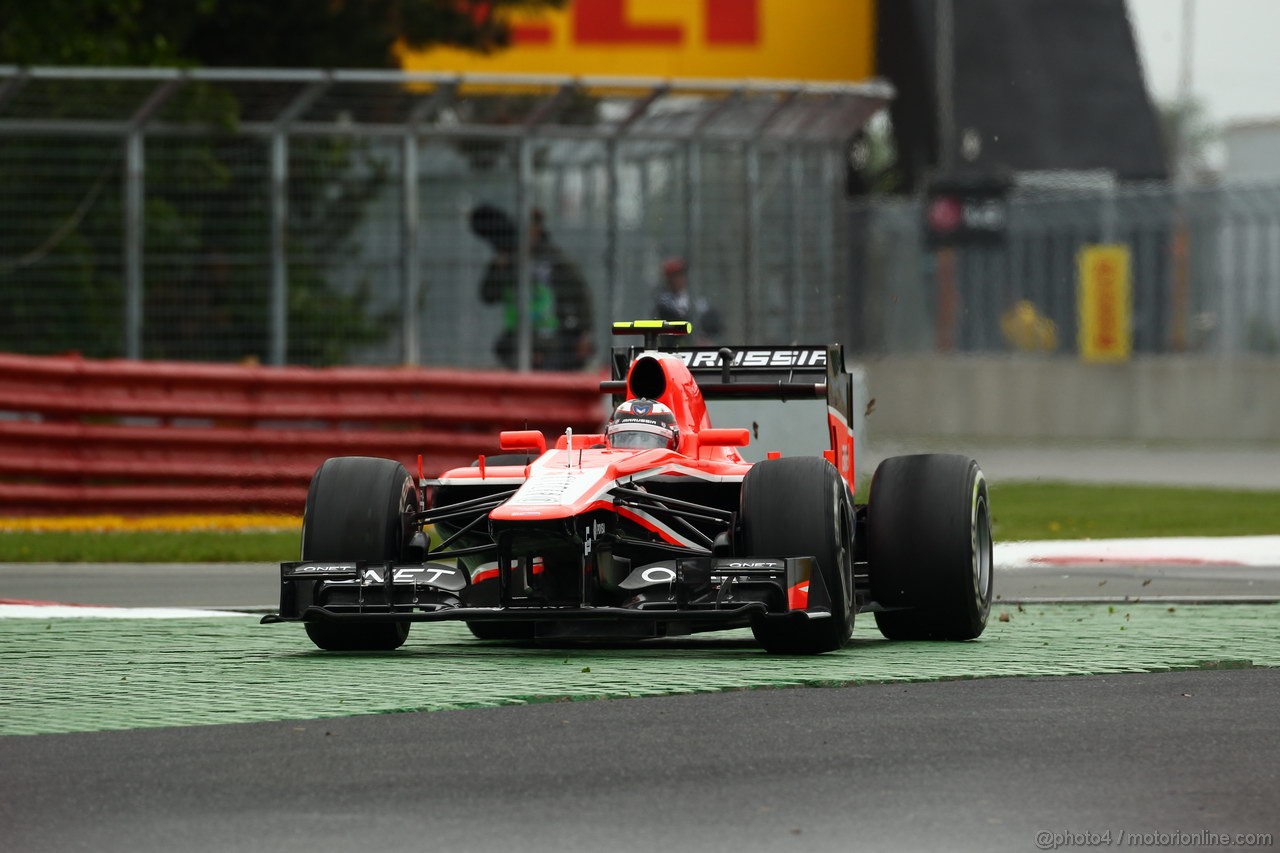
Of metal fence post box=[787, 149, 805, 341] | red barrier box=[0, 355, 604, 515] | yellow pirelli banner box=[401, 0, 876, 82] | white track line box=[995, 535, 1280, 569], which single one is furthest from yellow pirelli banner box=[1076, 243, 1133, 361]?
white track line box=[995, 535, 1280, 569]

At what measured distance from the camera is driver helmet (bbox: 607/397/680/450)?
395 inches

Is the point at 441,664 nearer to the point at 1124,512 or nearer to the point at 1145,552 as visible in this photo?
the point at 1145,552

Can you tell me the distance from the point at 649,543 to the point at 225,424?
8449 mm

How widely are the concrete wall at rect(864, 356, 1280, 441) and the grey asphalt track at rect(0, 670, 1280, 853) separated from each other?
21.0m

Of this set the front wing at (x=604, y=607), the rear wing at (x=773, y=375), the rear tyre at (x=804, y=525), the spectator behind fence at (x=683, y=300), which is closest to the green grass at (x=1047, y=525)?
the spectator behind fence at (x=683, y=300)

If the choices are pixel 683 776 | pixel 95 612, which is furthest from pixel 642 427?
pixel 683 776

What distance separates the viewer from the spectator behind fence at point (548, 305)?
20.3 meters

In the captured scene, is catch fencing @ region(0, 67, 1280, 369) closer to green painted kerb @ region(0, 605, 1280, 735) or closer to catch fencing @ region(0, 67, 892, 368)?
catch fencing @ region(0, 67, 892, 368)

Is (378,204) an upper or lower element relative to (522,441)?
upper

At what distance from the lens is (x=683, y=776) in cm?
670

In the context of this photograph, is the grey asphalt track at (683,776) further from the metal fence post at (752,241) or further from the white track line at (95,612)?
the metal fence post at (752,241)

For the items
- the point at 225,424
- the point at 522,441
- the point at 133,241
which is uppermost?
the point at 133,241

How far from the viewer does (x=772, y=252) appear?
21.0 meters

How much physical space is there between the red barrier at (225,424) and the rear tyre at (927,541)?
776cm
